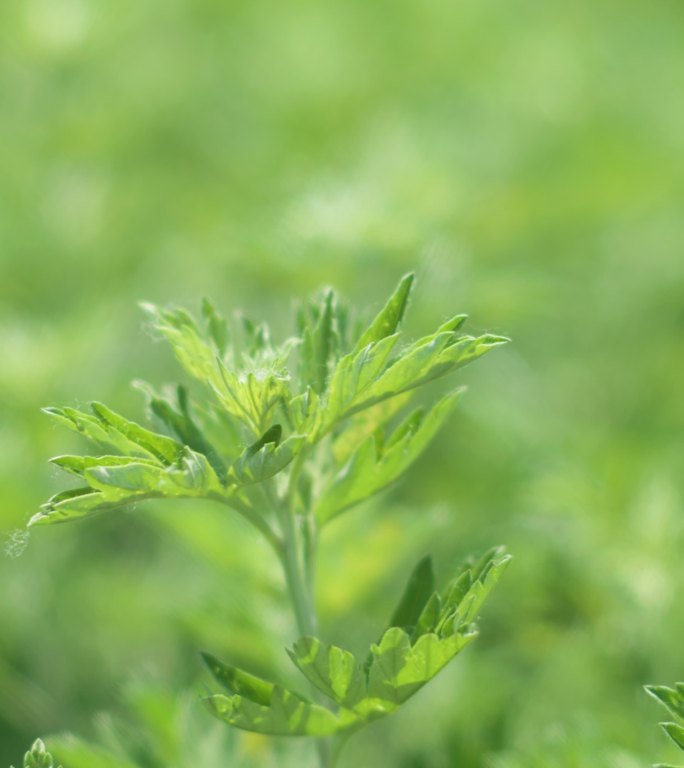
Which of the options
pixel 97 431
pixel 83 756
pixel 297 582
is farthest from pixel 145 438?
pixel 83 756

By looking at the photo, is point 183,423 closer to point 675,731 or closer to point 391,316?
point 391,316

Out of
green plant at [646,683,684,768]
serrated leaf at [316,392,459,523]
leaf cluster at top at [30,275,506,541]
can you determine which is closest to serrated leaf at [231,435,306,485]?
leaf cluster at top at [30,275,506,541]

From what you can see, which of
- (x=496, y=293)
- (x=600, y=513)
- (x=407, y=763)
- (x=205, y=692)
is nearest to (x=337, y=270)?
(x=496, y=293)

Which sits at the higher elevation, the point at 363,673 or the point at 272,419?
the point at 272,419

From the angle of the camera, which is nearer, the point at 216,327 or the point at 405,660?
the point at 405,660

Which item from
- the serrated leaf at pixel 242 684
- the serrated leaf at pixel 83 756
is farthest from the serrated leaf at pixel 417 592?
the serrated leaf at pixel 83 756

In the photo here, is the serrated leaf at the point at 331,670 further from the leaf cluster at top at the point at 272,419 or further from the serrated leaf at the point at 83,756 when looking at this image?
the serrated leaf at the point at 83,756

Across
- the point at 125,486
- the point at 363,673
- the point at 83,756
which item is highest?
the point at 125,486
